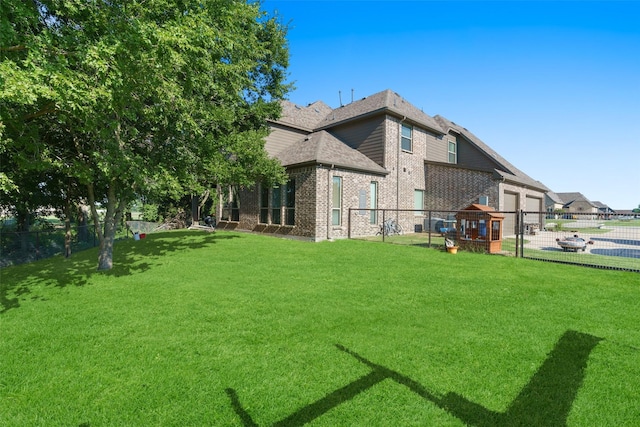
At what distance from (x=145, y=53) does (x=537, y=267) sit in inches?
453

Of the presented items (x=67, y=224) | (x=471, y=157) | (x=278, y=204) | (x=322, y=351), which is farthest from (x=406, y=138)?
(x=67, y=224)

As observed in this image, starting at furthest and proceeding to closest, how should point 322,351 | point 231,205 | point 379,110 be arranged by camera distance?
1. point 231,205
2. point 379,110
3. point 322,351

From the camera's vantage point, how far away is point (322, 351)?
3777mm

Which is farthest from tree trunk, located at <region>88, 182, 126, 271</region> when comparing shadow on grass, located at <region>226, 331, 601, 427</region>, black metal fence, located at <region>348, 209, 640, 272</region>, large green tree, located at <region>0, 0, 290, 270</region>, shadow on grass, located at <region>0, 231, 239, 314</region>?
black metal fence, located at <region>348, 209, 640, 272</region>

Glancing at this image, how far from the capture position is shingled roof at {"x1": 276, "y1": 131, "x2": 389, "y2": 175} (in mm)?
14844

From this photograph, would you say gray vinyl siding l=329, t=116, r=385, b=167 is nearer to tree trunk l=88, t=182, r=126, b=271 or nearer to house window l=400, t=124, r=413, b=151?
house window l=400, t=124, r=413, b=151

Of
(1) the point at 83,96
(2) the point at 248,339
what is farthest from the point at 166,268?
(2) the point at 248,339

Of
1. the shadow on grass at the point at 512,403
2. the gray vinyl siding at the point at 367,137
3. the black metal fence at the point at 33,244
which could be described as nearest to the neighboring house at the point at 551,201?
the gray vinyl siding at the point at 367,137

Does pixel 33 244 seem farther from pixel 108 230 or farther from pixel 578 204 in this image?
pixel 578 204

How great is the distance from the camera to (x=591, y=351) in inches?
149

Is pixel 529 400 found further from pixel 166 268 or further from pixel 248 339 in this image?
pixel 166 268

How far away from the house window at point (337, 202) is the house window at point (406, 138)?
19.4ft

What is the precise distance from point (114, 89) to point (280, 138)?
565 inches

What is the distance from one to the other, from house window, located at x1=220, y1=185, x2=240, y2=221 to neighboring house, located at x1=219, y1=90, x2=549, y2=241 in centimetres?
7
